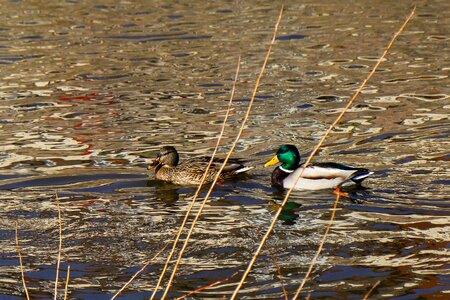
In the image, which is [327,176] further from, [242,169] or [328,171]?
[242,169]

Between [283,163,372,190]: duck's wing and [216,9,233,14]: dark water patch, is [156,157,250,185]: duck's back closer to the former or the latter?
[283,163,372,190]: duck's wing

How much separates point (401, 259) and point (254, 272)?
121 centimetres

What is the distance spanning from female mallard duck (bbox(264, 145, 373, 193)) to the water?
0.20 metres

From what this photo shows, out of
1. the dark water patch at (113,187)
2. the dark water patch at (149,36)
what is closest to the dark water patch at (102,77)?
the dark water patch at (149,36)

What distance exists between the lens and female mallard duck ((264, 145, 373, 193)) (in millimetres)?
11086

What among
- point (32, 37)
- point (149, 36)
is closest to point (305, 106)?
point (149, 36)

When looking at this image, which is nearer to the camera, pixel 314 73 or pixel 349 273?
pixel 349 273

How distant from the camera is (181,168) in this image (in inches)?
476

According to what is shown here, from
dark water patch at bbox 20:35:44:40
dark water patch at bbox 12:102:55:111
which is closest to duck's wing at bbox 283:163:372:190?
dark water patch at bbox 12:102:55:111

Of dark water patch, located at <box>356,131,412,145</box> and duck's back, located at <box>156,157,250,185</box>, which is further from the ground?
duck's back, located at <box>156,157,250,185</box>

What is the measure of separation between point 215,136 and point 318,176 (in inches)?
104

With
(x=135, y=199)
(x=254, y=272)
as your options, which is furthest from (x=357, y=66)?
(x=254, y=272)

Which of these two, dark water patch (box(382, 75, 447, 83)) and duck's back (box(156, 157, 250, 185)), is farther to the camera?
dark water patch (box(382, 75, 447, 83))

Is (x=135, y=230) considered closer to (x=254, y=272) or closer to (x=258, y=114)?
(x=254, y=272)
